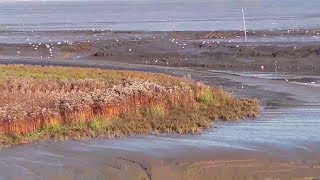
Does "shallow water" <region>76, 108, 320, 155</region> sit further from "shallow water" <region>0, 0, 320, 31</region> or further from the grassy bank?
"shallow water" <region>0, 0, 320, 31</region>

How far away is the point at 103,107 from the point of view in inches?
803

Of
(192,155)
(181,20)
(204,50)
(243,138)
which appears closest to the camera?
(192,155)

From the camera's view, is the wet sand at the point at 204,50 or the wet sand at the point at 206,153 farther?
the wet sand at the point at 204,50

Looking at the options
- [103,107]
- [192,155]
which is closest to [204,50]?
[103,107]

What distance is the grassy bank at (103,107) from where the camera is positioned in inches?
753

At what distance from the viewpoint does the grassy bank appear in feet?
62.7

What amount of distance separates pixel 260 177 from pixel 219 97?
8.88 m

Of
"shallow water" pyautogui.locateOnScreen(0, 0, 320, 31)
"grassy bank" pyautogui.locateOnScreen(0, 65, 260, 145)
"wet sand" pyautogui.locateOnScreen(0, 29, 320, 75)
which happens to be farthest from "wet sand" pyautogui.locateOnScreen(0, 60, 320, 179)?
"shallow water" pyautogui.locateOnScreen(0, 0, 320, 31)

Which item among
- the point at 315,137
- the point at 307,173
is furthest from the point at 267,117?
the point at 307,173

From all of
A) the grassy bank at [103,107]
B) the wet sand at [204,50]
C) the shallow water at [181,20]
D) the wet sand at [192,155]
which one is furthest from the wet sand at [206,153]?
the shallow water at [181,20]

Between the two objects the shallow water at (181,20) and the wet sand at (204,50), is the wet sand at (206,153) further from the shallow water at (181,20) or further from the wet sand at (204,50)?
the shallow water at (181,20)

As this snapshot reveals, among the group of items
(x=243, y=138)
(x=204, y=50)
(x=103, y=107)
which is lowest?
(x=243, y=138)

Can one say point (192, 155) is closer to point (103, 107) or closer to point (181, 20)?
point (103, 107)

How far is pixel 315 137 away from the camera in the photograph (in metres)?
19.2
